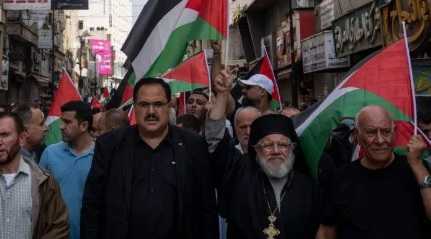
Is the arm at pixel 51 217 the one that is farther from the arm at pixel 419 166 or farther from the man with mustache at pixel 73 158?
the arm at pixel 419 166

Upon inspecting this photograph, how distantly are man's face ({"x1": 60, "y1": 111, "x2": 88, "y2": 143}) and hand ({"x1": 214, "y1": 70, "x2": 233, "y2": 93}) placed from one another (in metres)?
1.75

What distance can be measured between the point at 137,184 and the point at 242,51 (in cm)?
3810

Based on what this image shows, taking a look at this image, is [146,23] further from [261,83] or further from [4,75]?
[4,75]

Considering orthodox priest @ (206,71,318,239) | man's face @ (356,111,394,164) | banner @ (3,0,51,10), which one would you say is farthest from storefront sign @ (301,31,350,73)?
man's face @ (356,111,394,164)

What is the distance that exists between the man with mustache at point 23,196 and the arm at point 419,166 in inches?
86.9

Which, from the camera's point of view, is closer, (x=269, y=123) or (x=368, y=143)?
(x=368, y=143)

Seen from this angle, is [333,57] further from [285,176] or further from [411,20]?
[285,176]

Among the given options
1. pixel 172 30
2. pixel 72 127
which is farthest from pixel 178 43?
pixel 72 127

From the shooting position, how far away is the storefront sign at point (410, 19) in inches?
543

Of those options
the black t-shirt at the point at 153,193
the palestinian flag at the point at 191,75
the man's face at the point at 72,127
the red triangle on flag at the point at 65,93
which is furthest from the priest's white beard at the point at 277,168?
the red triangle on flag at the point at 65,93

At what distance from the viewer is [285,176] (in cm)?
426

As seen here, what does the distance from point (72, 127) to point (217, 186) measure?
1.73 meters

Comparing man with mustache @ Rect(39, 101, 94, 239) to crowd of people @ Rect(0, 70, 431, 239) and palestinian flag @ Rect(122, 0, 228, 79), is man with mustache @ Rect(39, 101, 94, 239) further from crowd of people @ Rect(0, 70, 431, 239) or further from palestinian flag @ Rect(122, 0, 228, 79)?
crowd of people @ Rect(0, 70, 431, 239)

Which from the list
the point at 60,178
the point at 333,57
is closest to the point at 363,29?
the point at 333,57
